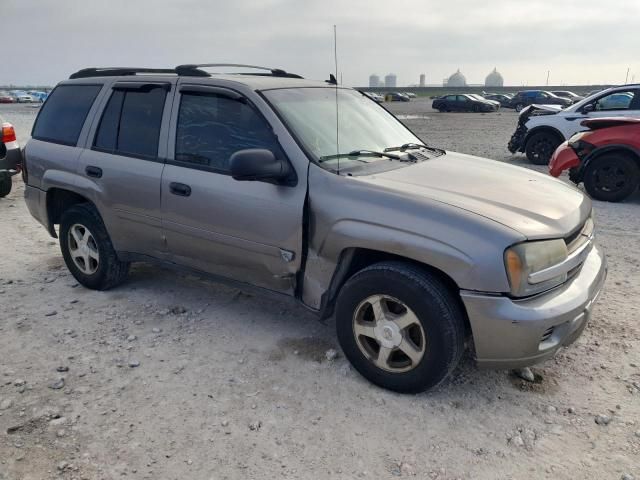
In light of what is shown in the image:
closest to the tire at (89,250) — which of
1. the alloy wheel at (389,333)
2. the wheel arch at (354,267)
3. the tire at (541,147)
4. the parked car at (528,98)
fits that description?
the wheel arch at (354,267)

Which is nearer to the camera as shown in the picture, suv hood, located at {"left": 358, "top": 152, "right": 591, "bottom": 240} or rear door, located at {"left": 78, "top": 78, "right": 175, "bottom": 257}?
suv hood, located at {"left": 358, "top": 152, "right": 591, "bottom": 240}

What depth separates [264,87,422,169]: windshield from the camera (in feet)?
10.8

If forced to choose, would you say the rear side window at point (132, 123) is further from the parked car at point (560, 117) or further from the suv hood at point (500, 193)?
the parked car at point (560, 117)

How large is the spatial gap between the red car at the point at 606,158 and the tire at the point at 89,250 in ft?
21.6

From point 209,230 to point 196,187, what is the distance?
0.31 m

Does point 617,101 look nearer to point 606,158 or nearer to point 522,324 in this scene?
point 606,158

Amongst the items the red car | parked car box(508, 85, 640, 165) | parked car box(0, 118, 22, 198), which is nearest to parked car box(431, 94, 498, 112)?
parked car box(508, 85, 640, 165)

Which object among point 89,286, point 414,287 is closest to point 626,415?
point 414,287

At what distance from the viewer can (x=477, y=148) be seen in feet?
45.5

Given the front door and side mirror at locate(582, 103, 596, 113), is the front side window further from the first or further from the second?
the front door

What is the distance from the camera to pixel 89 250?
14.6 ft

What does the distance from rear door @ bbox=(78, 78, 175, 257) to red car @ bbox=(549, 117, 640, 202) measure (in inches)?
250

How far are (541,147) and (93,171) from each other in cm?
971

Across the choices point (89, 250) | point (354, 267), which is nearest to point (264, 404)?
point (354, 267)
